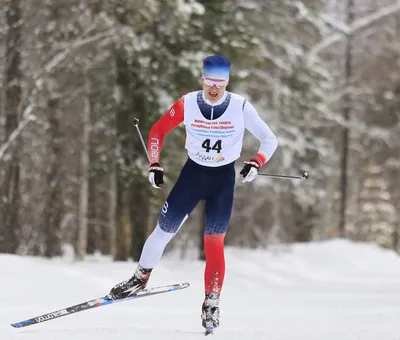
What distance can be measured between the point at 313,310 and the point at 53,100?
9.96 metres

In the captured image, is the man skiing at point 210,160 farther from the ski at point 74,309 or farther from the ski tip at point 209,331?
the ski at point 74,309

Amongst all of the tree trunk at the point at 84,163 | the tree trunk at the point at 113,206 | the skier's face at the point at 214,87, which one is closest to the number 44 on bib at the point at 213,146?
the skier's face at the point at 214,87

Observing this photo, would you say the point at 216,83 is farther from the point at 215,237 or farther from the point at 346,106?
the point at 346,106

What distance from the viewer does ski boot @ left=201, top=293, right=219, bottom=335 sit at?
6632 mm

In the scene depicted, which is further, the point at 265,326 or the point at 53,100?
the point at 53,100

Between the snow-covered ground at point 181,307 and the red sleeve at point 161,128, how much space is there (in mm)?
1633

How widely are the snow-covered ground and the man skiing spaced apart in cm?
75

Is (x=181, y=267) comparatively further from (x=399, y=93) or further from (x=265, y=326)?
(x=399, y=93)

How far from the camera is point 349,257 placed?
2353 centimetres

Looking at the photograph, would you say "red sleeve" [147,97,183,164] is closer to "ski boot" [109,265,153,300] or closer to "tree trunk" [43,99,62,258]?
"ski boot" [109,265,153,300]

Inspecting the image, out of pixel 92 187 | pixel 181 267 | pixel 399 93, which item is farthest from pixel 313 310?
pixel 399 93

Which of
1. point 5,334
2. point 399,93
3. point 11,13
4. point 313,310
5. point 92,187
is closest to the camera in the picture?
point 5,334

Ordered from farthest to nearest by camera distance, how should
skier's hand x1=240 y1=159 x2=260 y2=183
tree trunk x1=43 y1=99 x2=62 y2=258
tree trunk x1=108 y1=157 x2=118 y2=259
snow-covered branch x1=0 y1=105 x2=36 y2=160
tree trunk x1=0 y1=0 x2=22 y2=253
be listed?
1. tree trunk x1=43 y1=99 x2=62 y2=258
2. tree trunk x1=108 y1=157 x2=118 y2=259
3. tree trunk x1=0 y1=0 x2=22 y2=253
4. snow-covered branch x1=0 y1=105 x2=36 y2=160
5. skier's hand x1=240 y1=159 x2=260 y2=183

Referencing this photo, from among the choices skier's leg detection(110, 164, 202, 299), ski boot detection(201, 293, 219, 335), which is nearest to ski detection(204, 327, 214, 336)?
ski boot detection(201, 293, 219, 335)
